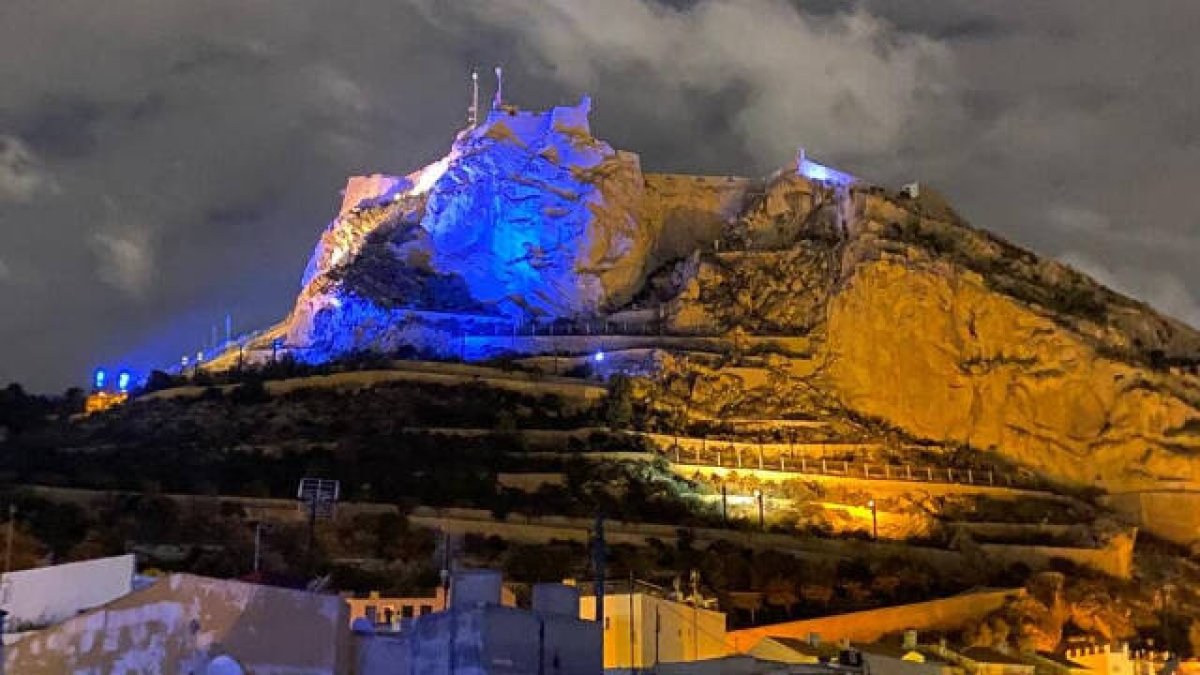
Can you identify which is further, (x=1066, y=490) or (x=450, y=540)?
(x=1066, y=490)

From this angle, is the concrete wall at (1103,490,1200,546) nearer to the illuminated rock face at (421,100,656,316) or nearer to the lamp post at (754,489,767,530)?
the lamp post at (754,489,767,530)

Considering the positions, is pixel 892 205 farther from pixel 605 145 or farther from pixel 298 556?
pixel 298 556

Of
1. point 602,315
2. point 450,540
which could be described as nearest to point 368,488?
point 450,540

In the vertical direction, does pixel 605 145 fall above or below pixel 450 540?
above

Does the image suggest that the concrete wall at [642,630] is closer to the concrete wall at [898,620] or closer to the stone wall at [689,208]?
the concrete wall at [898,620]

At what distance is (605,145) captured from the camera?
279 ft

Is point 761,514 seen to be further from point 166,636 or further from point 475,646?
point 166,636

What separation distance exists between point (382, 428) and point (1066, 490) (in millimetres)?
27754

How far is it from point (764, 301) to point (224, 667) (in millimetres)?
57951

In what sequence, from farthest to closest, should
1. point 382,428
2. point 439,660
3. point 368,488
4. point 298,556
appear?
point 382,428 < point 368,488 < point 298,556 < point 439,660

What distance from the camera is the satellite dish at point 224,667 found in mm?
20312

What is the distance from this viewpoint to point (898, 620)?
1945 inches

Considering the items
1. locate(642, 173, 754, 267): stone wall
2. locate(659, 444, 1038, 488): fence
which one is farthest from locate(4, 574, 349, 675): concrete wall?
locate(642, 173, 754, 267): stone wall

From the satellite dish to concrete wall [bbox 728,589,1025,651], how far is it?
2413 cm
